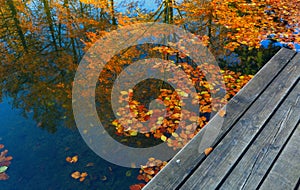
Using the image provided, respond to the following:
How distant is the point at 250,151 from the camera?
218cm

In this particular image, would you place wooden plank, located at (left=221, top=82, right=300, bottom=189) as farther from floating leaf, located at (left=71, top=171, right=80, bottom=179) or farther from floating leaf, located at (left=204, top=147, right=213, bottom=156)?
floating leaf, located at (left=71, top=171, right=80, bottom=179)

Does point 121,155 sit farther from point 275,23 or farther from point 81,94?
point 275,23

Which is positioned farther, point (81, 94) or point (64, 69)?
point (64, 69)

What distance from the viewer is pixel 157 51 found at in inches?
221

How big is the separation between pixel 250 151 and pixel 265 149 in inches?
5.4

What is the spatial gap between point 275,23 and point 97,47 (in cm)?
451

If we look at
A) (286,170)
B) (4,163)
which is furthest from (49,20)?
(286,170)

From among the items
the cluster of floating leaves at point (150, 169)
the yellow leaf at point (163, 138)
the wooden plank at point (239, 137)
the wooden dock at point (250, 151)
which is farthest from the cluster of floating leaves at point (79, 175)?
the wooden plank at point (239, 137)

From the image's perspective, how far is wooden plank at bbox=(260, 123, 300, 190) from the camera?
1906 mm

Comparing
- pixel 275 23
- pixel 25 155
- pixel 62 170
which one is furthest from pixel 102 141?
pixel 275 23

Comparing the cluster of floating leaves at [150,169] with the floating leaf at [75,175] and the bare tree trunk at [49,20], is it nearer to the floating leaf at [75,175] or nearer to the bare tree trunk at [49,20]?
the floating leaf at [75,175]

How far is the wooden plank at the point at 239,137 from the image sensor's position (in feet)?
6.53

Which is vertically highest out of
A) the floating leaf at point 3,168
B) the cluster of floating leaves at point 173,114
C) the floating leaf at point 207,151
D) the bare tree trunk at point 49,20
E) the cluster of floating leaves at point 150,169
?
the bare tree trunk at point 49,20

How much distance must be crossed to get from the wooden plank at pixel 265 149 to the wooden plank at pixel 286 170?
0.05 meters
